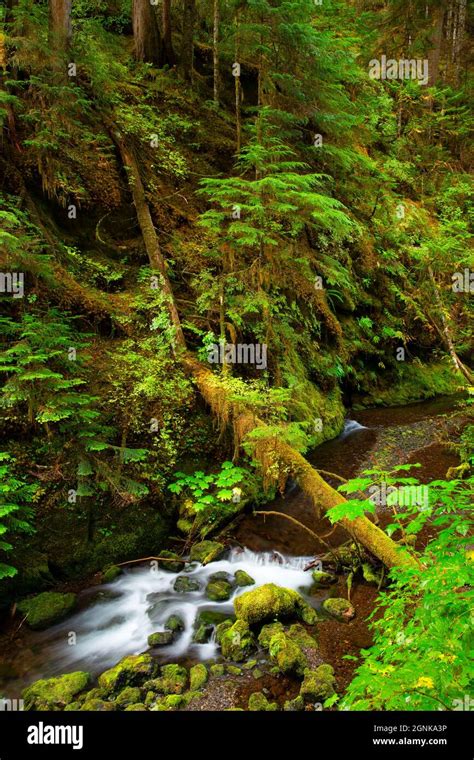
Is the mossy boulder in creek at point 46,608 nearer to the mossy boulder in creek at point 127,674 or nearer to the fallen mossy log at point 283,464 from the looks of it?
the mossy boulder in creek at point 127,674

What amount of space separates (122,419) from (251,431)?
212cm

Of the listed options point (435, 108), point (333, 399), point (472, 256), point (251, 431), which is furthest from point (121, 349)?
point (435, 108)

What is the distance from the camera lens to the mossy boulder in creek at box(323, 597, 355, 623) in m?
5.22

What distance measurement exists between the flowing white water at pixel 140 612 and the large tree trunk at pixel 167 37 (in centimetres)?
1479

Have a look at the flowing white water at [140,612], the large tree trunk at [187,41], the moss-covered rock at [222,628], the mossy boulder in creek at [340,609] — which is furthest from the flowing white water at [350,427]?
the large tree trunk at [187,41]

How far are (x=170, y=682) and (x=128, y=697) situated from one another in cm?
45

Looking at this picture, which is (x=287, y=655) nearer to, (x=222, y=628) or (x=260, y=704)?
(x=260, y=704)

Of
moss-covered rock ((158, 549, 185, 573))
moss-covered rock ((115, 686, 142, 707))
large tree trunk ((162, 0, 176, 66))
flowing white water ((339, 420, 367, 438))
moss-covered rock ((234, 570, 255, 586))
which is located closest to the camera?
moss-covered rock ((115, 686, 142, 707))

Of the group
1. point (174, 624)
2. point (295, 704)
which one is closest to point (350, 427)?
point (174, 624)

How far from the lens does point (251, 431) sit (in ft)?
21.5

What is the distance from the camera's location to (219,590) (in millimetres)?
5852

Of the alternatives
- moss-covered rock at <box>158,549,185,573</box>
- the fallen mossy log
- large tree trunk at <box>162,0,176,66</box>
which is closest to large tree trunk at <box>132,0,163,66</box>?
large tree trunk at <box>162,0,176,66</box>

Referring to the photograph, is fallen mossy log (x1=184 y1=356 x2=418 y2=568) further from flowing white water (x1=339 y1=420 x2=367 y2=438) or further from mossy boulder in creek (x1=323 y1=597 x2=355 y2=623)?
flowing white water (x1=339 y1=420 x2=367 y2=438)

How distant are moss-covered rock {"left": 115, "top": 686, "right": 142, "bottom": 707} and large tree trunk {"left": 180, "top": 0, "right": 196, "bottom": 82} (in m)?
15.6
